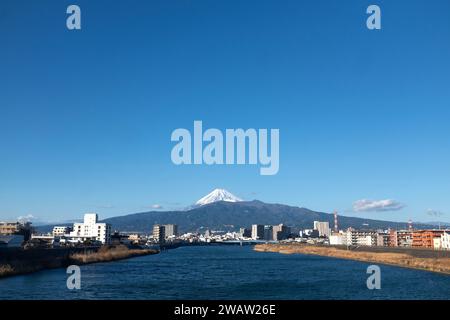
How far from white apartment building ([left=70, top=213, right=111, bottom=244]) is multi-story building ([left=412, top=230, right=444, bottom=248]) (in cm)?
5836

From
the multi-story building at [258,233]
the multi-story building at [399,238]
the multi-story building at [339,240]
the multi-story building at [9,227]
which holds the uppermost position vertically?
the multi-story building at [9,227]

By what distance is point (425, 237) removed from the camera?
73812 millimetres

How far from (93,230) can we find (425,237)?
64.5m

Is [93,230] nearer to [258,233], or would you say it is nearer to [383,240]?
[383,240]

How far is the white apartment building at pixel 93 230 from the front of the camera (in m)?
90.6

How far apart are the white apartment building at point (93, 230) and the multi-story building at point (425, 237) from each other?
191ft

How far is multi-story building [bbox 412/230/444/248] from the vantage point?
71.7m

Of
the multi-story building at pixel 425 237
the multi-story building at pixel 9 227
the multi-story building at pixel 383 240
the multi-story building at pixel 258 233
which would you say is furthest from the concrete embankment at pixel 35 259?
the multi-story building at pixel 258 233

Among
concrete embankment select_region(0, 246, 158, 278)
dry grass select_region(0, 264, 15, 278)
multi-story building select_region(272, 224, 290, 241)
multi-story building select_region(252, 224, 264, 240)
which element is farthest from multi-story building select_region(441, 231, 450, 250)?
multi-story building select_region(252, 224, 264, 240)

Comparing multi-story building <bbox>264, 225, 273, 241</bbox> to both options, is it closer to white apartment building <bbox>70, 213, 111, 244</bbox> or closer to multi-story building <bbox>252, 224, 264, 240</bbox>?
multi-story building <bbox>252, 224, 264, 240</bbox>

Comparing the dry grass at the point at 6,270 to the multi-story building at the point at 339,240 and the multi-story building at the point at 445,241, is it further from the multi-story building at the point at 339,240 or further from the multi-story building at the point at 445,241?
the multi-story building at the point at 339,240
